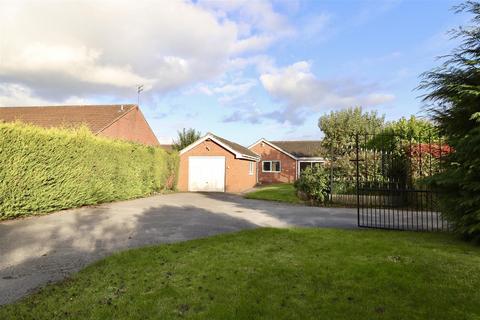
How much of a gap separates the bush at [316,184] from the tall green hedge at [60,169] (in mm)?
8647

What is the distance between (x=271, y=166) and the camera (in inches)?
1403

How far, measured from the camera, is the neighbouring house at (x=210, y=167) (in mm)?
25375

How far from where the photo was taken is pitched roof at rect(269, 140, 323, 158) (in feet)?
120

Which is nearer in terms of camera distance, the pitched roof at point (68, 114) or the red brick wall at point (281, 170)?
the pitched roof at point (68, 114)

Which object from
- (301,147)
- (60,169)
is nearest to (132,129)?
(60,169)

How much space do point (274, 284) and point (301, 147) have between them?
35730 millimetres

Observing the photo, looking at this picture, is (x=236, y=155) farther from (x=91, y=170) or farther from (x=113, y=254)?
(x=113, y=254)

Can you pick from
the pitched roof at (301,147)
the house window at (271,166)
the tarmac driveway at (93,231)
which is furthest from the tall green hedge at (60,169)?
the pitched roof at (301,147)

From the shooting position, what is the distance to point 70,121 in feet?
83.0

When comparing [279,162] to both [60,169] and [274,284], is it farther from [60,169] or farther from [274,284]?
[274,284]

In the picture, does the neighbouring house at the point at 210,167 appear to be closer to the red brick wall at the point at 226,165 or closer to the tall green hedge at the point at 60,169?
the red brick wall at the point at 226,165

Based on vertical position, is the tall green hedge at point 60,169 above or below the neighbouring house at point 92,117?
below

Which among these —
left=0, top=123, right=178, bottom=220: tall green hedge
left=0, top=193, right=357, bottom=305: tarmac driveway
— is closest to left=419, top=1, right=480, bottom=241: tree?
left=0, top=193, right=357, bottom=305: tarmac driveway

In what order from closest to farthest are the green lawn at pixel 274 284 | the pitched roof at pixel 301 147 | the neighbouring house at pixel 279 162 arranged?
the green lawn at pixel 274 284
the neighbouring house at pixel 279 162
the pitched roof at pixel 301 147
